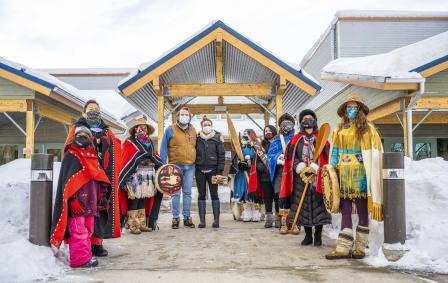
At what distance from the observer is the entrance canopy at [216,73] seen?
450 inches

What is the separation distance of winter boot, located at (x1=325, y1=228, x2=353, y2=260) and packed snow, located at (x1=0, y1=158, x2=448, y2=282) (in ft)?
0.76

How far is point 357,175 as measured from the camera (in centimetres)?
486

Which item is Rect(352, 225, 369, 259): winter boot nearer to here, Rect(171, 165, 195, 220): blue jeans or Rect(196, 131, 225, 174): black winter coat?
Rect(196, 131, 225, 174): black winter coat

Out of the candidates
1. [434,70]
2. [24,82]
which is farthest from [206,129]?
[434,70]

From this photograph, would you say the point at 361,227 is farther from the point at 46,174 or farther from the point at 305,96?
the point at 305,96

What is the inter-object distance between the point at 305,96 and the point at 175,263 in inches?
389

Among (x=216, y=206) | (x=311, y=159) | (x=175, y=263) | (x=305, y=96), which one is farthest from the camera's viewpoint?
(x=305, y=96)

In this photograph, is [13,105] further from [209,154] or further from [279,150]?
[279,150]

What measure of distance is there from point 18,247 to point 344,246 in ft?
10.9

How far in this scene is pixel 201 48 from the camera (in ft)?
39.0

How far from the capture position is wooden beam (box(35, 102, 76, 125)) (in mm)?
13641

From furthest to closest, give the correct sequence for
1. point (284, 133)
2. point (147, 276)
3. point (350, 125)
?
1. point (284, 133)
2. point (350, 125)
3. point (147, 276)

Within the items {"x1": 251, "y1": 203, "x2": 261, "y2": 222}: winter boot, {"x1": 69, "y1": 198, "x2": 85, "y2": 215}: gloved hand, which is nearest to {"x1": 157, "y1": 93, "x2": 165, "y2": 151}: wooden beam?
{"x1": 251, "y1": 203, "x2": 261, "y2": 222}: winter boot

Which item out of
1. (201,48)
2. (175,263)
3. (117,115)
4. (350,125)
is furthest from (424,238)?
(117,115)
